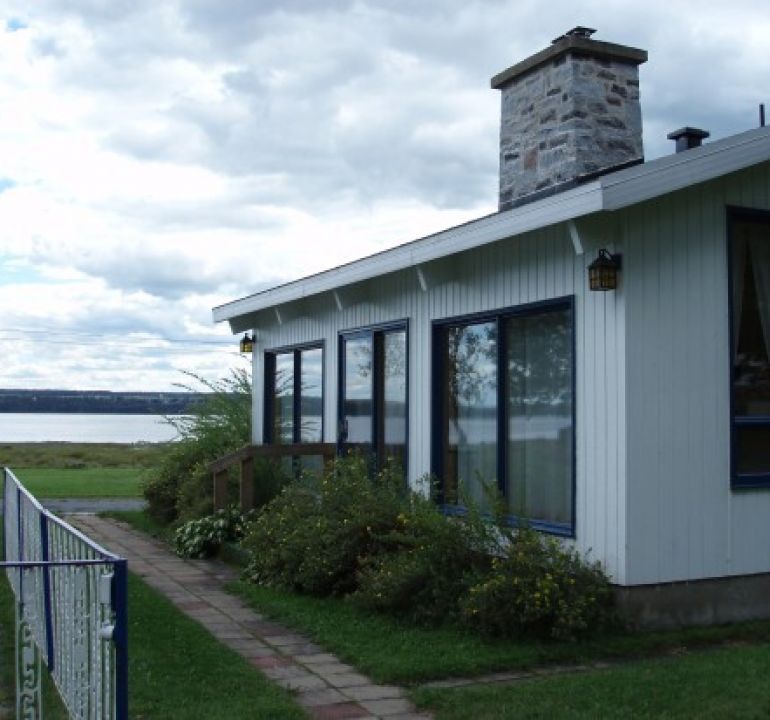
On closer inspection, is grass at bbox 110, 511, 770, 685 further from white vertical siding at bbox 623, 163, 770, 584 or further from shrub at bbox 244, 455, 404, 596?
shrub at bbox 244, 455, 404, 596

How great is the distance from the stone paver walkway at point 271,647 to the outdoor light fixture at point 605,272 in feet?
Result: 9.42

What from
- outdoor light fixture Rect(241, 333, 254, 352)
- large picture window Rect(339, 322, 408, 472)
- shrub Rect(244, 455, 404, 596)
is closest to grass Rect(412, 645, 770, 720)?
shrub Rect(244, 455, 404, 596)

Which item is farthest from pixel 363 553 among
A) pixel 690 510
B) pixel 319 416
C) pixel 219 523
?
pixel 319 416

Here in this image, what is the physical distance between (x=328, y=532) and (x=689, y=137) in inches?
160

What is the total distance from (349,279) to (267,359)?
14.2 ft

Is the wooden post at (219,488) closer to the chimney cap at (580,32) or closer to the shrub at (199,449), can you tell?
the shrub at (199,449)

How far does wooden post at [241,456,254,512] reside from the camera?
37.4 feet

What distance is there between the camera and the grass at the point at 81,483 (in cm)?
1992

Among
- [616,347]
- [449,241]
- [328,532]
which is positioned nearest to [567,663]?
[616,347]

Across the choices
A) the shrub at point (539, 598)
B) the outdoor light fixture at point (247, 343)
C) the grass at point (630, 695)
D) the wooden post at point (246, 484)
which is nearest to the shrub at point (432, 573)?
the shrub at point (539, 598)

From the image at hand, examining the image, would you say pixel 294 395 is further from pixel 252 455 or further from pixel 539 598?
pixel 539 598

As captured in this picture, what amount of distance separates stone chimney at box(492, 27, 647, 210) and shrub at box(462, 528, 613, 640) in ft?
11.2

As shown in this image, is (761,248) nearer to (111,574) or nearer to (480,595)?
(480,595)

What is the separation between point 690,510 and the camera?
728 cm
